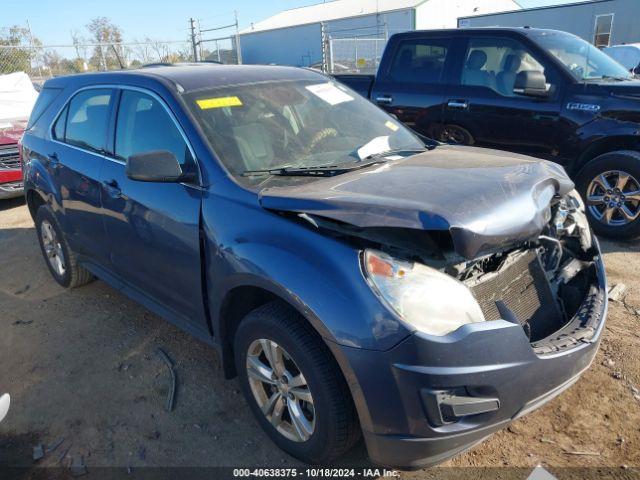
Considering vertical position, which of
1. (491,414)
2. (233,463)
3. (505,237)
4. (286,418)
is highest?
(505,237)

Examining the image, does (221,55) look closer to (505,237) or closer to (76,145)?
(76,145)

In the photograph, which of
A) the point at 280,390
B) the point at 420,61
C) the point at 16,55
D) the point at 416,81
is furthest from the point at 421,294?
the point at 16,55

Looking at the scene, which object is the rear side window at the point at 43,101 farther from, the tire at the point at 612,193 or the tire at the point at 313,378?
the tire at the point at 612,193

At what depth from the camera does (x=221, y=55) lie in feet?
84.7

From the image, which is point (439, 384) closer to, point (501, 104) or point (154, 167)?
point (154, 167)

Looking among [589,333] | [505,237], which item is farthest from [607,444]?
[505,237]

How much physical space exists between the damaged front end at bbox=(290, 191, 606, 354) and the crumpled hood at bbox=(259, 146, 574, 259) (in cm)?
7

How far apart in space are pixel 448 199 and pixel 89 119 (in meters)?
2.82

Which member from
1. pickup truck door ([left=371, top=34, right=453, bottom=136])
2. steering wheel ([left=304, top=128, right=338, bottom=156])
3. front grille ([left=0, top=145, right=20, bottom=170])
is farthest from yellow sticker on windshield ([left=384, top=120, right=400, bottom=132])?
front grille ([left=0, top=145, right=20, bottom=170])

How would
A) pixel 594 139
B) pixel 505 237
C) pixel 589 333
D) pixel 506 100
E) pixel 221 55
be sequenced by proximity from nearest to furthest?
pixel 505 237 < pixel 589 333 < pixel 594 139 < pixel 506 100 < pixel 221 55

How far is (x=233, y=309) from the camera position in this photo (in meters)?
2.62

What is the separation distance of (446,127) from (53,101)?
13.0 ft

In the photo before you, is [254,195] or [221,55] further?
[221,55]

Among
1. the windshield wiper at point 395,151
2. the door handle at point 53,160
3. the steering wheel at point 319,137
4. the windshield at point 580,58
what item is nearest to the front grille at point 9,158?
the door handle at point 53,160
